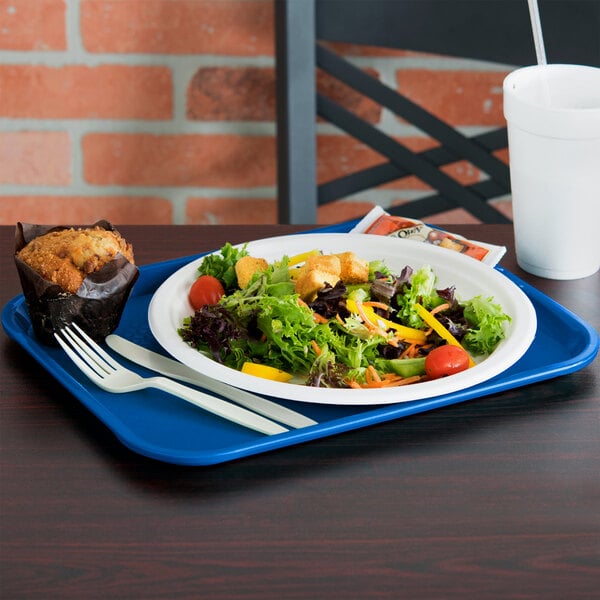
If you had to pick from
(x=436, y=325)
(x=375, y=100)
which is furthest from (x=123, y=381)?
(x=375, y=100)

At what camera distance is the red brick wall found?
186 centimetres

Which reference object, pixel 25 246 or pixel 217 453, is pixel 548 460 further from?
pixel 25 246

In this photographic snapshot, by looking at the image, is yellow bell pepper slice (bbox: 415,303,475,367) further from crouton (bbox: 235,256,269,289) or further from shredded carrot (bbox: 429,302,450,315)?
crouton (bbox: 235,256,269,289)

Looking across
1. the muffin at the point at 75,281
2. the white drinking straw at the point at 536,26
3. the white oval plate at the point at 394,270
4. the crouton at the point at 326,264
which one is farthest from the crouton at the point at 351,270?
the white drinking straw at the point at 536,26

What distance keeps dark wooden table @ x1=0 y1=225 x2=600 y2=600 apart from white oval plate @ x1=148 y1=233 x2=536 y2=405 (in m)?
0.03

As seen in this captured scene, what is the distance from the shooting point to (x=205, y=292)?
1.07 metres

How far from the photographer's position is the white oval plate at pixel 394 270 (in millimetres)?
847

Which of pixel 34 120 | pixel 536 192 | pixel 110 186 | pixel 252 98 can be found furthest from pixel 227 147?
pixel 536 192

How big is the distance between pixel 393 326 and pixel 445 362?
95 mm

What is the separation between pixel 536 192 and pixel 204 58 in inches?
34.7

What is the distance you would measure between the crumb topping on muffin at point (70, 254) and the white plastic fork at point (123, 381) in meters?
0.05

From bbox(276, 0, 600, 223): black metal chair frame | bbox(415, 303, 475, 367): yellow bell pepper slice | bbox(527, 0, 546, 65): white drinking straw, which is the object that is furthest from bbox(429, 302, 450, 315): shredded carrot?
bbox(276, 0, 600, 223): black metal chair frame

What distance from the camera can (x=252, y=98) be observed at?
1916 millimetres

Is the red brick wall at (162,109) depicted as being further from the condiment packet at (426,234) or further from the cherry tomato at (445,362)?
the cherry tomato at (445,362)
